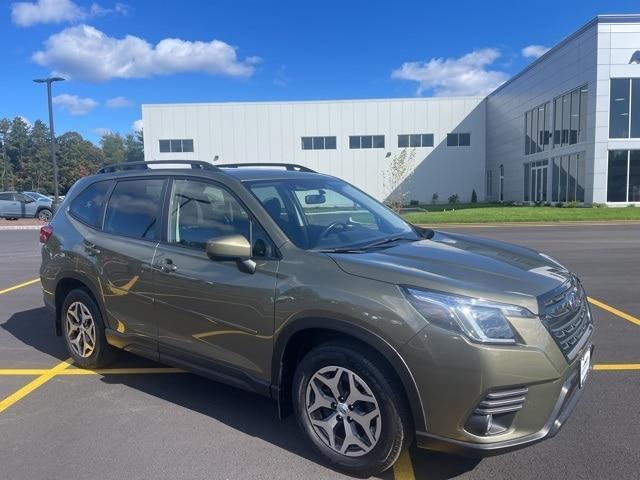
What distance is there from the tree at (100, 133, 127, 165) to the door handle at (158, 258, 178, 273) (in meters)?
150

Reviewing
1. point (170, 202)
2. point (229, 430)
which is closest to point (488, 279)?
point (229, 430)

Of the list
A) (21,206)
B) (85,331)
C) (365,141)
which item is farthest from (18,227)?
(365,141)

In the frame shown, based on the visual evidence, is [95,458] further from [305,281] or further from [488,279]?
[488,279]

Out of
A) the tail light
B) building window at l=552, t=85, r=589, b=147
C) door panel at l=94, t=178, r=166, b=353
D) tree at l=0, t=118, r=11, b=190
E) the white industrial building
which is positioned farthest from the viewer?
tree at l=0, t=118, r=11, b=190

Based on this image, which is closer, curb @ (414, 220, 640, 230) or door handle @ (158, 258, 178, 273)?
door handle @ (158, 258, 178, 273)

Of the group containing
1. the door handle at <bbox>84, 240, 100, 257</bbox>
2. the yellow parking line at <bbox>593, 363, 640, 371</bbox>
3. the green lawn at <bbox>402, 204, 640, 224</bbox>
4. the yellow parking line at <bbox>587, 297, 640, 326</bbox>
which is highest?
the door handle at <bbox>84, 240, 100, 257</bbox>

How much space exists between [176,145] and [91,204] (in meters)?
40.7

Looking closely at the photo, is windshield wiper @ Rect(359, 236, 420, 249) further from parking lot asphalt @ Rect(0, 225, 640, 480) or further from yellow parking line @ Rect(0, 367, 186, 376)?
yellow parking line @ Rect(0, 367, 186, 376)

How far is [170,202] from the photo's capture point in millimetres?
4113

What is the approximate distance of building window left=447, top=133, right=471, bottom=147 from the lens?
44062 millimetres

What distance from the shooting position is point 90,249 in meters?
4.61

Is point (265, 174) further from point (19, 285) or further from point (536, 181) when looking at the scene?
point (536, 181)

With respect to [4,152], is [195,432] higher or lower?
lower

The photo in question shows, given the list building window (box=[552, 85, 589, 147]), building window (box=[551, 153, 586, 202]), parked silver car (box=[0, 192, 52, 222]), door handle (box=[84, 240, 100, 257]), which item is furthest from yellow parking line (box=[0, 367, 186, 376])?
building window (box=[552, 85, 589, 147])
